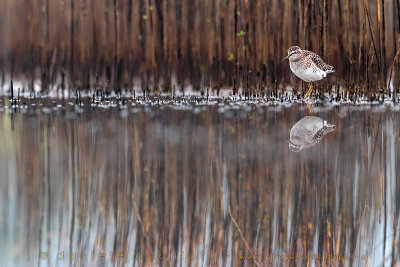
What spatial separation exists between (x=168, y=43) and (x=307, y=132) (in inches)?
121

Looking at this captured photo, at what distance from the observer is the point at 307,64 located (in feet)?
26.7

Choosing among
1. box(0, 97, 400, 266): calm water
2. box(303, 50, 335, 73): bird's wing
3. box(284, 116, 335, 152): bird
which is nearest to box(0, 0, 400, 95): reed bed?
box(303, 50, 335, 73): bird's wing

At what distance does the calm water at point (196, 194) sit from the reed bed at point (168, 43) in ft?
6.60

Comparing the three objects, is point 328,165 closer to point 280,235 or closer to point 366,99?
point 280,235

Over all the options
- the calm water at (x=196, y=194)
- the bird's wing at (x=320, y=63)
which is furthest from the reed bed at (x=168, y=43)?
the calm water at (x=196, y=194)

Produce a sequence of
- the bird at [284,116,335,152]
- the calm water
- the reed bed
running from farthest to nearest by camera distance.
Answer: the reed bed < the bird at [284,116,335,152] < the calm water

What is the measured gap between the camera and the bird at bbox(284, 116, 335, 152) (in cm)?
568

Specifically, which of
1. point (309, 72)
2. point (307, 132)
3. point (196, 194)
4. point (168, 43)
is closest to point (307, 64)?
point (309, 72)

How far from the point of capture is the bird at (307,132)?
568 centimetres

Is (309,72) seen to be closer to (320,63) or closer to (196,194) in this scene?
(320,63)

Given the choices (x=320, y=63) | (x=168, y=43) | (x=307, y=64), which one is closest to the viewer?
(x=307, y=64)

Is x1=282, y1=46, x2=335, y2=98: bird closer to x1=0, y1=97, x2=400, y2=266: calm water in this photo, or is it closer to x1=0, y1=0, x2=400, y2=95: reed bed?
x1=0, y1=0, x2=400, y2=95: reed bed

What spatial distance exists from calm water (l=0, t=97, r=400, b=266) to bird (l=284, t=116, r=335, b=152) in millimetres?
92

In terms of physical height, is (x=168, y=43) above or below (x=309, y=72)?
above
